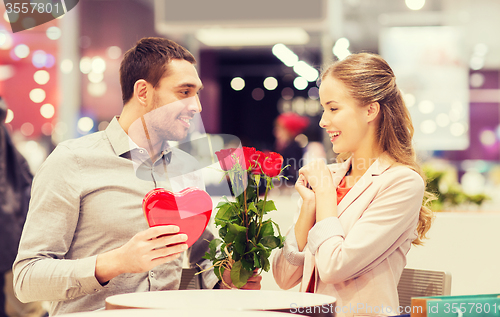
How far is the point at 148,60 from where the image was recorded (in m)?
1.46

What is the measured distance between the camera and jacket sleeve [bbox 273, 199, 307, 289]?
1.43 meters

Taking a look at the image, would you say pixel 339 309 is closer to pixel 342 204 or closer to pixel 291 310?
pixel 342 204

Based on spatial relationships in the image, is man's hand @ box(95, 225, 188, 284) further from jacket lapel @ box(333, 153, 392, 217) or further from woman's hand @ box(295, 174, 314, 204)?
jacket lapel @ box(333, 153, 392, 217)

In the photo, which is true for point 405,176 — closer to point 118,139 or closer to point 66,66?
point 118,139

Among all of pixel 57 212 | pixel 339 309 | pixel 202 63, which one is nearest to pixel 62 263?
pixel 57 212

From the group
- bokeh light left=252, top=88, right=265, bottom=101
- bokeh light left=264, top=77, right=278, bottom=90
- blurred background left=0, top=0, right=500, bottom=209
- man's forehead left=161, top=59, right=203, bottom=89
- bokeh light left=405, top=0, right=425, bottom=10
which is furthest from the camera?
bokeh light left=252, top=88, right=265, bottom=101

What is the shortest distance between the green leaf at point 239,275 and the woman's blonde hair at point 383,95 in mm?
552

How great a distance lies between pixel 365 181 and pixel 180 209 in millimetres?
575

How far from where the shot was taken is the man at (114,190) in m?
1.25

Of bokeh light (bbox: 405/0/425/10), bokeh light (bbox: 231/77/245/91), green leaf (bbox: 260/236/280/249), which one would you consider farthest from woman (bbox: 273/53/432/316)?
bokeh light (bbox: 231/77/245/91)

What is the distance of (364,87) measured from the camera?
140 cm

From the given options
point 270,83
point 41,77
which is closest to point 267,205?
point 41,77

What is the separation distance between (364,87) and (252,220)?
50 cm

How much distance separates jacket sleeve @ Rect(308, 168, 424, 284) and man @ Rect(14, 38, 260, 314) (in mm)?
208
